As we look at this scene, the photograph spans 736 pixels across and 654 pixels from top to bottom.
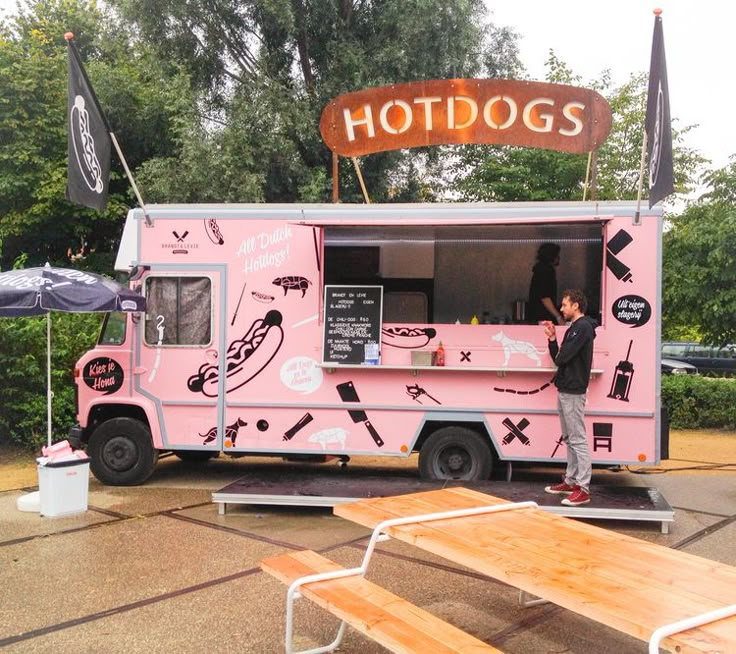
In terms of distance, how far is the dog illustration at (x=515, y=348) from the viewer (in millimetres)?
7293

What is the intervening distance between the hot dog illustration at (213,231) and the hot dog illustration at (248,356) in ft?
2.92

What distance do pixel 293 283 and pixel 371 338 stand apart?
0.97 m

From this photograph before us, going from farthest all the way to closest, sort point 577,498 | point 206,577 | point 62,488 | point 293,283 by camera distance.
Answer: point 293,283 < point 62,488 < point 577,498 < point 206,577

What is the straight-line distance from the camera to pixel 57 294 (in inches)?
270

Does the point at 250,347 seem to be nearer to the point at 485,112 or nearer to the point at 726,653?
the point at 485,112

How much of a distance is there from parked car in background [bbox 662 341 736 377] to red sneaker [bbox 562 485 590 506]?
1697cm

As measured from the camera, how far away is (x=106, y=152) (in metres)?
8.34

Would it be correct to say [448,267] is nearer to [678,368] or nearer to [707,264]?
[707,264]

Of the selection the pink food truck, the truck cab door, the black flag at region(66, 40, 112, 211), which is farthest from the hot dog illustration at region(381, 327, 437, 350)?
the black flag at region(66, 40, 112, 211)

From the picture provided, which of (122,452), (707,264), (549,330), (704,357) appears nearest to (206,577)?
(122,452)

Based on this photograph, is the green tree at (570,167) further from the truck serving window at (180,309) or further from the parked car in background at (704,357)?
the truck serving window at (180,309)

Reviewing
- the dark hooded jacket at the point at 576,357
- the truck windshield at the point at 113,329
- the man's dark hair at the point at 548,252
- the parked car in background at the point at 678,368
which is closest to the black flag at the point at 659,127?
the man's dark hair at the point at 548,252

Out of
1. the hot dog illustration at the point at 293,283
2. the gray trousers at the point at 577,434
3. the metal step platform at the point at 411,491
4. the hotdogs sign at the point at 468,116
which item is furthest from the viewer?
the hotdogs sign at the point at 468,116

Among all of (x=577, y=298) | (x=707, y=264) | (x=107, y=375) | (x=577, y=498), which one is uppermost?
(x=707, y=264)
